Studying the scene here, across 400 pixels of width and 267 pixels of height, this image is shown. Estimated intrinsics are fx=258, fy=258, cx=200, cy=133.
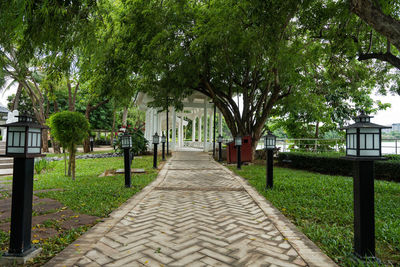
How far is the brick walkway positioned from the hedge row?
4.35 m

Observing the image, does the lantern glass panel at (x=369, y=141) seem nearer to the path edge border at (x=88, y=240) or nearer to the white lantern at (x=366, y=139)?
the white lantern at (x=366, y=139)

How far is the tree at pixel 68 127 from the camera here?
714cm

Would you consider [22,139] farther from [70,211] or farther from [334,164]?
[334,164]

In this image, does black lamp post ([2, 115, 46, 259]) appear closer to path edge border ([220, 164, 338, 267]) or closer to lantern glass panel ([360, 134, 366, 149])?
path edge border ([220, 164, 338, 267])

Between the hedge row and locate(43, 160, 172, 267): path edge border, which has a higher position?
the hedge row

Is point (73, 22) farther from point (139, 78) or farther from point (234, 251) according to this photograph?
point (139, 78)

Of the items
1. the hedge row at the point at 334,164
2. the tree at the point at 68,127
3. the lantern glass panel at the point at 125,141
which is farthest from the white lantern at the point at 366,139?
the tree at the point at 68,127

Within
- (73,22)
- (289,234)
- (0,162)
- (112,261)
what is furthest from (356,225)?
(0,162)

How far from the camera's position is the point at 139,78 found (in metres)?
13.3

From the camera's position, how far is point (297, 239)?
3.02 m

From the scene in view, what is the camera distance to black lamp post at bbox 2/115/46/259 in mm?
2467

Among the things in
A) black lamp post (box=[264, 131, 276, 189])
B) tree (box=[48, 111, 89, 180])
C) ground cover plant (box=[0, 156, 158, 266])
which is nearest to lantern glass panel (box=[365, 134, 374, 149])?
ground cover plant (box=[0, 156, 158, 266])

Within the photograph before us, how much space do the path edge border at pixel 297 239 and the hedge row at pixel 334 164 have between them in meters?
3.81

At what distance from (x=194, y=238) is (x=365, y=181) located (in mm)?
1929
